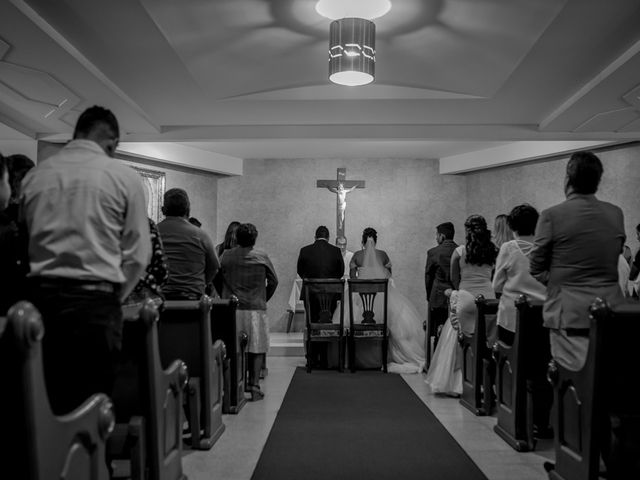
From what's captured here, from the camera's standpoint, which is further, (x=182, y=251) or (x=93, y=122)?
(x=182, y=251)

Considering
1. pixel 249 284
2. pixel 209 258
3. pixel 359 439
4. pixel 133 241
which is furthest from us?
pixel 249 284

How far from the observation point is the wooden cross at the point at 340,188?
10.6m

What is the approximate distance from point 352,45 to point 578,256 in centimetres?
276

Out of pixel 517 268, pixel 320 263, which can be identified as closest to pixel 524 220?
pixel 517 268

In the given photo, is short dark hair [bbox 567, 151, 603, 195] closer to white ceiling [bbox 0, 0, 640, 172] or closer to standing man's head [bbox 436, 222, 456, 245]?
white ceiling [bbox 0, 0, 640, 172]

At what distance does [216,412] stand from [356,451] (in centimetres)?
97

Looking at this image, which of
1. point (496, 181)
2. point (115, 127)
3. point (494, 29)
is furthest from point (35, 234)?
point (496, 181)

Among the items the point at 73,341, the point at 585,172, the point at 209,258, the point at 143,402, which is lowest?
the point at 143,402

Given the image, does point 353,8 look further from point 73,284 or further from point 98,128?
point 73,284

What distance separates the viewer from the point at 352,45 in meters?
5.17

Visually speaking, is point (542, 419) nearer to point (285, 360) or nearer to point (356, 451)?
point (356, 451)

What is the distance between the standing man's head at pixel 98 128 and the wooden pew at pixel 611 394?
211cm

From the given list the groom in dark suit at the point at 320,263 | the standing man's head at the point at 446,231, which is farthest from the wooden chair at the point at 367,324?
the standing man's head at the point at 446,231

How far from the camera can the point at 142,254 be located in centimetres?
241
